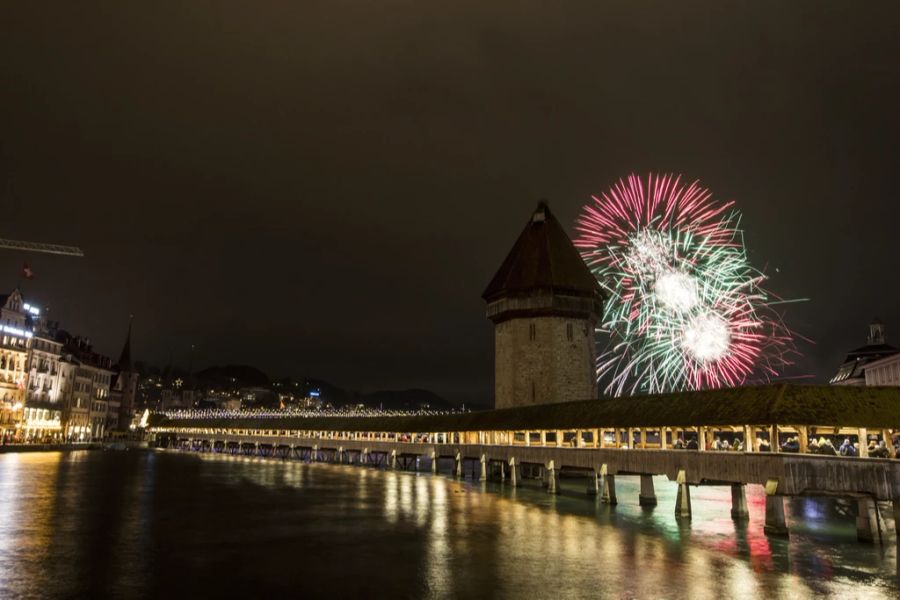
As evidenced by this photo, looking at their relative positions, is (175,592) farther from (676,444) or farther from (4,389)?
(4,389)

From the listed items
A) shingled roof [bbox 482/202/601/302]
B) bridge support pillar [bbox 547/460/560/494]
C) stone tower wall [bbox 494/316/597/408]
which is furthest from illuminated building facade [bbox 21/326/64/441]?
bridge support pillar [bbox 547/460/560/494]

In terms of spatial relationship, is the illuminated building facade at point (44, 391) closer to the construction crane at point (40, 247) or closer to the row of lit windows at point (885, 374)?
the construction crane at point (40, 247)

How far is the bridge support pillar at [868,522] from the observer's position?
2006 centimetres

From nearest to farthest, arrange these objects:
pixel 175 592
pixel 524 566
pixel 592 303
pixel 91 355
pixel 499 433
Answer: pixel 175 592 → pixel 524 566 → pixel 499 433 → pixel 592 303 → pixel 91 355

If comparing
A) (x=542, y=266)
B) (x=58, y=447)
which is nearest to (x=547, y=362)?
(x=542, y=266)

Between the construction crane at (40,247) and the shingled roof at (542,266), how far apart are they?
77.7 meters

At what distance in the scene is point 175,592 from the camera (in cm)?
1245

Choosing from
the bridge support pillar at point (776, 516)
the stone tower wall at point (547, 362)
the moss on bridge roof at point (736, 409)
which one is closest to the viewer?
the moss on bridge roof at point (736, 409)

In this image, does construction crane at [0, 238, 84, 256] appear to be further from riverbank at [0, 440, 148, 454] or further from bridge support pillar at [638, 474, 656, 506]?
bridge support pillar at [638, 474, 656, 506]

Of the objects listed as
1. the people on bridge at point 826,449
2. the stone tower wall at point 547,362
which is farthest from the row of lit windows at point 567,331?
the people on bridge at point 826,449

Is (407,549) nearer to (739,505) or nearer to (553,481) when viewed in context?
(739,505)

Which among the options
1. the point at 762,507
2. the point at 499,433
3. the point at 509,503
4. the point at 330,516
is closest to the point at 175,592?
the point at 330,516

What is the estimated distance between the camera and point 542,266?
168 ft

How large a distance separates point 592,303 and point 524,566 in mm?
37998
